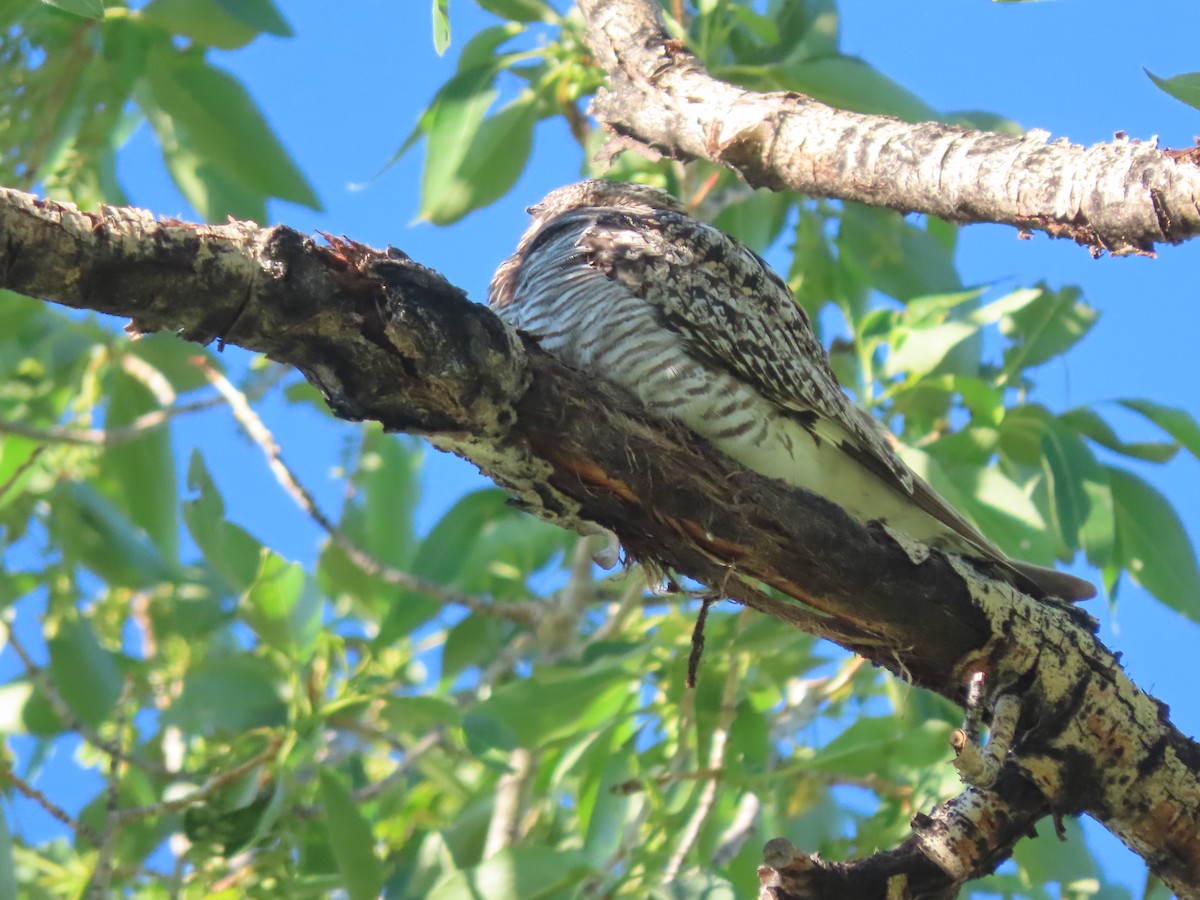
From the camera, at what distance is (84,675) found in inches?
130

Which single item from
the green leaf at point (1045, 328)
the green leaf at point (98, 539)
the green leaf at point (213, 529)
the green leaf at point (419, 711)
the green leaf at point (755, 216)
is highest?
the green leaf at point (755, 216)

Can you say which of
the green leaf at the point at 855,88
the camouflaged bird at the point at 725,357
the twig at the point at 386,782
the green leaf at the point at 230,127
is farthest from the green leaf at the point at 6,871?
the green leaf at the point at 855,88

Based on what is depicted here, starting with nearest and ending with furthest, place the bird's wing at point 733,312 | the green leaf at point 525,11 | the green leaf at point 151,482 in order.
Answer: the bird's wing at point 733,312 → the green leaf at point 525,11 → the green leaf at point 151,482

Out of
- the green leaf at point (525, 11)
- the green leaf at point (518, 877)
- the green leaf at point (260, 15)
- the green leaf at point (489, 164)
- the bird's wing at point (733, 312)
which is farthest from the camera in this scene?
the green leaf at point (489, 164)

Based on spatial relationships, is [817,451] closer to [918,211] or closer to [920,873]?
[918,211]

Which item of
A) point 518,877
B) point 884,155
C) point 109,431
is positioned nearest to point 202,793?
point 518,877

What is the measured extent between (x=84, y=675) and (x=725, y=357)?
2001 millimetres

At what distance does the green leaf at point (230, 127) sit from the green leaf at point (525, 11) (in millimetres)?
734

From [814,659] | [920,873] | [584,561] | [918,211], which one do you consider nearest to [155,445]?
[584,561]

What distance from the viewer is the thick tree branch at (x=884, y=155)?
1735 mm

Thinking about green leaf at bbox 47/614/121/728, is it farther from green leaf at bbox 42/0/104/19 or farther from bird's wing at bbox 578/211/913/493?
green leaf at bbox 42/0/104/19

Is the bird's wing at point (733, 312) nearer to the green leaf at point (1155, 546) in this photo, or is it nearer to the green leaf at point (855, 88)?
the green leaf at point (855, 88)

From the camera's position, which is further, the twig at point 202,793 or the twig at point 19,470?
the twig at point 19,470

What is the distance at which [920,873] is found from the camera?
1692 mm
